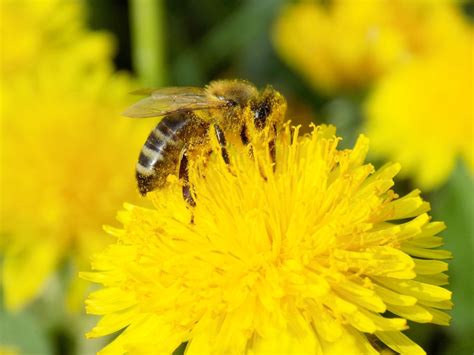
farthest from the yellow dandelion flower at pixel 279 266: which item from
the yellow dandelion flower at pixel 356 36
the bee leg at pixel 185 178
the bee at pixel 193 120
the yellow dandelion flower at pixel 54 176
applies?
the yellow dandelion flower at pixel 356 36

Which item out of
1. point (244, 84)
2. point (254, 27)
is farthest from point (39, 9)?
point (244, 84)

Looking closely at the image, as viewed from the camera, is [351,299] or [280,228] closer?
[351,299]

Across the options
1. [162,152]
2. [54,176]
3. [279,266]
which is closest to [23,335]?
[54,176]

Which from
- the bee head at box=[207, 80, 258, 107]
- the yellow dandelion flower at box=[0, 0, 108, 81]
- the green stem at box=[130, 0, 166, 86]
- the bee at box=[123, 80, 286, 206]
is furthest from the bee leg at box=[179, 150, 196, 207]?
the yellow dandelion flower at box=[0, 0, 108, 81]

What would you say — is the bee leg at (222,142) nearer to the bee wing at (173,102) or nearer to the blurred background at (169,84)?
the bee wing at (173,102)

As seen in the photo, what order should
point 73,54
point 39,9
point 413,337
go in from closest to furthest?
point 413,337, point 73,54, point 39,9

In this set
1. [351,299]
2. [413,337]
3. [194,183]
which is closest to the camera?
[351,299]

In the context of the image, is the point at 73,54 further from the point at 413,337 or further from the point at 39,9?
the point at 413,337

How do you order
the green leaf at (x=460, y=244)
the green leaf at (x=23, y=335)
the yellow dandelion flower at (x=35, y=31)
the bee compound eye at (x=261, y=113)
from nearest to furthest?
the bee compound eye at (x=261, y=113)
the green leaf at (x=460, y=244)
the green leaf at (x=23, y=335)
the yellow dandelion flower at (x=35, y=31)

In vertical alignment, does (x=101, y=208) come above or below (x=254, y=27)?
below
